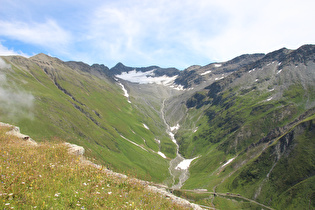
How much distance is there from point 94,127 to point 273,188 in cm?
14756

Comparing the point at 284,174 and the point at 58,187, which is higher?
the point at 58,187

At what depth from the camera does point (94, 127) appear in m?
173

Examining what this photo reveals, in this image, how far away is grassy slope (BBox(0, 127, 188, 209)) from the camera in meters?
6.85

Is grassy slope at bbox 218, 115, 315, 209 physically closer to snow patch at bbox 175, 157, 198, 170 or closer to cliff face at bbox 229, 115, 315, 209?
cliff face at bbox 229, 115, 315, 209

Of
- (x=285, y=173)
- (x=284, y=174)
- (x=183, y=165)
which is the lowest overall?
(x=183, y=165)

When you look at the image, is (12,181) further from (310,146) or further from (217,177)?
(217,177)

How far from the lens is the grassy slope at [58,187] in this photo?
6.85 m

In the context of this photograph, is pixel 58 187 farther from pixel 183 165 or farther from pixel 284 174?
pixel 183 165

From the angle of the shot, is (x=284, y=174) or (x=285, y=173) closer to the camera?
(x=284, y=174)

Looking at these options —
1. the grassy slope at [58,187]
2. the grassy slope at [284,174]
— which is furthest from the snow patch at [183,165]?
the grassy slope at [58,187]

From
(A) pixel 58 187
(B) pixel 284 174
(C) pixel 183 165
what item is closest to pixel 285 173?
(B) pixel 284 174

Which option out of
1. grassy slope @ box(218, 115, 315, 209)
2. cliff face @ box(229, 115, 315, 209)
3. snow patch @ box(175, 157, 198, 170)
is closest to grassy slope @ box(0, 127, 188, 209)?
grassy slope @ box(218, 115, 315, 209)

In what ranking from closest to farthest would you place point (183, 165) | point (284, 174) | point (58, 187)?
point (58, 187) < point (284, 174) < point (183, 165)

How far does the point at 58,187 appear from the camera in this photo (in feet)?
26.2
